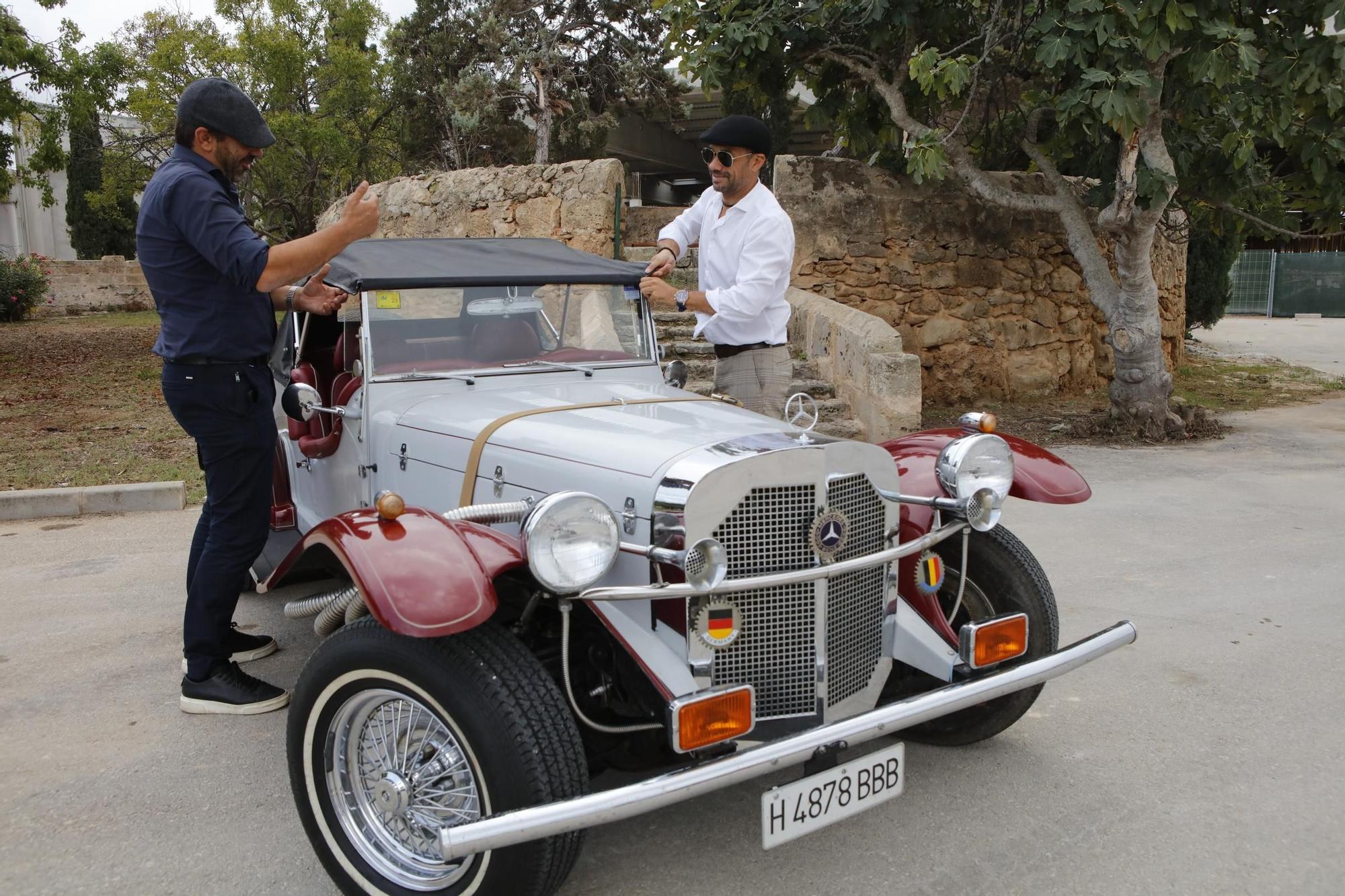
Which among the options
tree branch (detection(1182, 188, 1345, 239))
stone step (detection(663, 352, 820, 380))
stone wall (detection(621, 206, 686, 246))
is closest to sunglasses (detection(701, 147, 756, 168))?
stone step (detection(663, 352, 820, 380))

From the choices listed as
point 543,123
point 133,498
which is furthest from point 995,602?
point 543,123

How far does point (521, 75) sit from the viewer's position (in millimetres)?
21156

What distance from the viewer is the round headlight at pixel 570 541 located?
7.61 ft

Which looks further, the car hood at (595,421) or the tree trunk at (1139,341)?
the tree trunk at (1139,341)

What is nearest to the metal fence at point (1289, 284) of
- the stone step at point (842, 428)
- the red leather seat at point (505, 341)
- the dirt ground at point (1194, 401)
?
the dirt ground at point (1194, 401)

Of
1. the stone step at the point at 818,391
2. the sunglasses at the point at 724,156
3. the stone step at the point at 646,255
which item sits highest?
the sunglasses at the point at 724,156

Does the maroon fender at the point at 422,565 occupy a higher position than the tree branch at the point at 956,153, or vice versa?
the tree branch at the point at 956,153

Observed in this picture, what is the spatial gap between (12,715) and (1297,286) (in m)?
27.6

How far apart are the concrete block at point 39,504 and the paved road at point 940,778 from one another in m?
1.46

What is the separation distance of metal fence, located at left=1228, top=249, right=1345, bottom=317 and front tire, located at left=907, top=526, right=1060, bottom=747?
2464 cm

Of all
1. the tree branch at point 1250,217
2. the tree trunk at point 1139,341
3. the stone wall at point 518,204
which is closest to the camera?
the tree trunk at point 1139,341

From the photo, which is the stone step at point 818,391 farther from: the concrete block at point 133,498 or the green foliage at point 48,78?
the green foliage at point 48,78

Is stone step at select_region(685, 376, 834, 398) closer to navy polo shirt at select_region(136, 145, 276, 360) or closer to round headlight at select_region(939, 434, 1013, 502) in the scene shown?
round headlight at select_region(939, 434, 1013, 502)

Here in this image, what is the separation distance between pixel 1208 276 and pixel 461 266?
14.7 m
